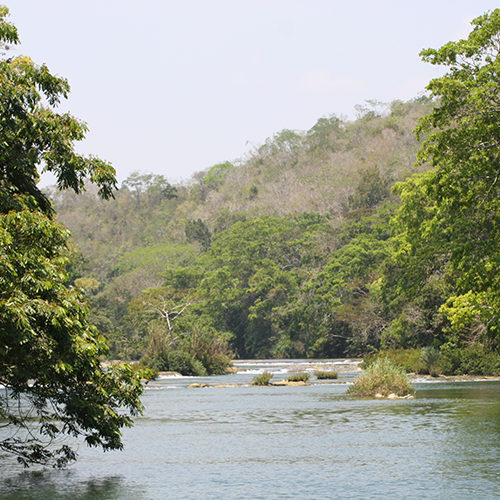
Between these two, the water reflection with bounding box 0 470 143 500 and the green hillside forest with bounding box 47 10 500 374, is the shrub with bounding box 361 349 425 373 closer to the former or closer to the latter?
the green hillside forest with bounding box 47 10 500 374

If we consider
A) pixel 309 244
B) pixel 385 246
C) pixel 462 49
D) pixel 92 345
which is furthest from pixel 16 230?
pixel 309 244

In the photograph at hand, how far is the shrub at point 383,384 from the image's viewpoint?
36.1m

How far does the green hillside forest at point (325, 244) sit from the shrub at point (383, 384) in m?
4.44

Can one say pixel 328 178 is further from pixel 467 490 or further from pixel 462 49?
pixel 467 490

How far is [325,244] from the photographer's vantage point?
94.4 m

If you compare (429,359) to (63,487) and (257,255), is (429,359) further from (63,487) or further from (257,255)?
(257,255)

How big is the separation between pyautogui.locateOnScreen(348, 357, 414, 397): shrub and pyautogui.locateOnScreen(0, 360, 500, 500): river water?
0.97 meters

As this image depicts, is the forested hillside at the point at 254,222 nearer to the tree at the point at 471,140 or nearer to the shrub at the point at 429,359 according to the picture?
the shrub at the point at 429,359

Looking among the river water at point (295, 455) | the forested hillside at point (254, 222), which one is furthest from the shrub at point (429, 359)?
the forested hillside at point (254, 222)

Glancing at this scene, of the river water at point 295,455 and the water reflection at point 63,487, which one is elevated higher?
the water reflection at point 63,487

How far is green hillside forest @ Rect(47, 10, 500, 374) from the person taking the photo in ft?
83.1

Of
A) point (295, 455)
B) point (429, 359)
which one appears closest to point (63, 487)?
point (295, 455)

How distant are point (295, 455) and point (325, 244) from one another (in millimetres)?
74312

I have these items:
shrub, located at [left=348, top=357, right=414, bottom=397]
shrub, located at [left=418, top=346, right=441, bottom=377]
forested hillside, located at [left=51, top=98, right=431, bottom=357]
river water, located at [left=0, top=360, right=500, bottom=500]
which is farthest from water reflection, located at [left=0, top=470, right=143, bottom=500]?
forested hillside, located at [left=51, top=98, right=431, bottom=357]
